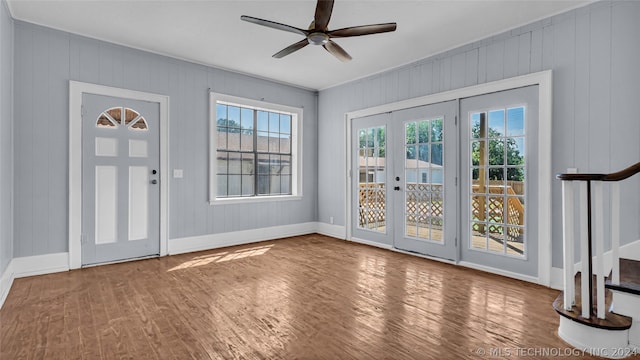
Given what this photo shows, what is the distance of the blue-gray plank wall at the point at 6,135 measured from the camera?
2855 mm

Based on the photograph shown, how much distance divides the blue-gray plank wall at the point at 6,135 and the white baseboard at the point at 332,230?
14.3 ft

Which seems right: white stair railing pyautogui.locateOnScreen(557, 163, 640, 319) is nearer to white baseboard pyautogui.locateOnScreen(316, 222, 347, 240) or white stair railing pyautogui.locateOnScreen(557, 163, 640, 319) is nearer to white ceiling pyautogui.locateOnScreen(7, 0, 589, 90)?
white ceiling pyautogui.locateOnScreen(7, 0, 589, 90)

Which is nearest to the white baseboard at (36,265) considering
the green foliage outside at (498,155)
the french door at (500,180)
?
the french door at (500,180)

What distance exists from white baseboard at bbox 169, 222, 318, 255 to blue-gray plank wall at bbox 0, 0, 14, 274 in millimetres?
1733

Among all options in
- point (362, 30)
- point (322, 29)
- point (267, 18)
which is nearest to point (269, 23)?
point (322, 29)

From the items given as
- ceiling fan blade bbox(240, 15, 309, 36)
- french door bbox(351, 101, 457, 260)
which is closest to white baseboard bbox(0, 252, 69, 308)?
ceiling fan blade bbox(240, 15, 309, 36)

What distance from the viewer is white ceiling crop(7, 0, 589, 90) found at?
3.14 meters

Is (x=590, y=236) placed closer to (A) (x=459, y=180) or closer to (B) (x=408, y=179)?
(A) (x=459, y=180)

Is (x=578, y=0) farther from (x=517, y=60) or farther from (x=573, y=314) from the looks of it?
(x=573, y=314)

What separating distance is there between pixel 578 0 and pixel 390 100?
7.85 ft

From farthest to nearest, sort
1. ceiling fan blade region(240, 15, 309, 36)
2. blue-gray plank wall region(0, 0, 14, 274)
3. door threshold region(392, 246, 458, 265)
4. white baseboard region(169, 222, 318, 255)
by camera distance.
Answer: white baseboard region(169, 222, 318, 255), door threshold region(392, 246, 458, 265), blue-gray plank wall region(0, 0, 14, 274), ceiling fan blade region(240, 15, 309, 36)

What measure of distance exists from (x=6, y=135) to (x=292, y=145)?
3.98 meters

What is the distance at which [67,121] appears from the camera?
3.77m

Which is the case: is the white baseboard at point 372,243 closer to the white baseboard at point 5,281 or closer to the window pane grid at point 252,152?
the window pane grid at point 252,152
